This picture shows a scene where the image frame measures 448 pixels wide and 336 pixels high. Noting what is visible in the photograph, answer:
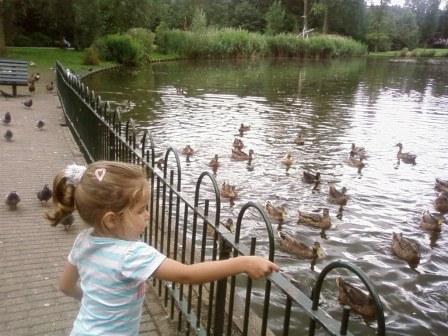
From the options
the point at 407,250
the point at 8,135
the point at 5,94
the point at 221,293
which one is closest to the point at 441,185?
the point at 407,250

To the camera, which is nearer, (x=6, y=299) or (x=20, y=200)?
(x=6, y=299)

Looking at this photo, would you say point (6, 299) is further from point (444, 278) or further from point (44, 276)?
point (444, 278)

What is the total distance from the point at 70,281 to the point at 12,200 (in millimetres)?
3912

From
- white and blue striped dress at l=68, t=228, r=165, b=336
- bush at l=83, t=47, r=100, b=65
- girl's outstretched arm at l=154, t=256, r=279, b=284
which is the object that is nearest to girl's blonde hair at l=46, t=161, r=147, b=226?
white and blue striped dress at l=68, t=228, r=165, b=336

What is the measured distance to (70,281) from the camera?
2.41 metres

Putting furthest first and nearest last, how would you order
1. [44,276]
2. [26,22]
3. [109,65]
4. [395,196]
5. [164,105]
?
[26,22] < [109,65] < [164,105] < [395,196] < [44,276]

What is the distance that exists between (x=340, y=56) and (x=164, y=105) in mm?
45136

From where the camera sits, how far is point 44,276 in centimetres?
431

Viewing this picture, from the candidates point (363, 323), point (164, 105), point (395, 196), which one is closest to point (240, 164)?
point (395, 196)

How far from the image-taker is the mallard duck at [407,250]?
5.98 meters

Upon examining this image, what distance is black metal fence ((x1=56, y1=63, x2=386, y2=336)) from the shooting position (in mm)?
2025

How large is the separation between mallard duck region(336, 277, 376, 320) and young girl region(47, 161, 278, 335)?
3101mm

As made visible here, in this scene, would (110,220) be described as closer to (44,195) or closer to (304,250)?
(304,250)

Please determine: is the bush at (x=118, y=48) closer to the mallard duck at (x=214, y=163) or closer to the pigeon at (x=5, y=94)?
the pigeon at (x=5, y=94)
